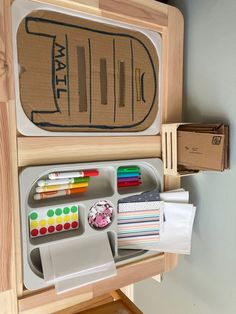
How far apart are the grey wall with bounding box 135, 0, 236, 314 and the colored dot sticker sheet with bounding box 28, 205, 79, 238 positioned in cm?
43

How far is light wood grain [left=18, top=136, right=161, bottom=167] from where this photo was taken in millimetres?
670

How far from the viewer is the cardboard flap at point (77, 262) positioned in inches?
27.7

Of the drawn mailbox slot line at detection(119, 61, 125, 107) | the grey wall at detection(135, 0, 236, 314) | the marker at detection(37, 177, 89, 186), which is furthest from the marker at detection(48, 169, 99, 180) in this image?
the grey wall at detection(135, 0, 236, 314)

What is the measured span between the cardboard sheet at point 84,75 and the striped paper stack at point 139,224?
249 millimetres

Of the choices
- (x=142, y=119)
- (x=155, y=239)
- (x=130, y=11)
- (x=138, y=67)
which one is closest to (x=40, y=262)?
(x=155, y=239)

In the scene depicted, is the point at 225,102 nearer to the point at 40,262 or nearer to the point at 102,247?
the point at 102,247

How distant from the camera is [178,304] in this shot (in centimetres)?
102

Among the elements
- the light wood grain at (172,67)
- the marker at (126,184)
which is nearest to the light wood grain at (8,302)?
the marker at (126,184)

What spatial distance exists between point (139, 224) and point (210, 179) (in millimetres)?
272

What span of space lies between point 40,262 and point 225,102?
2.30 feet

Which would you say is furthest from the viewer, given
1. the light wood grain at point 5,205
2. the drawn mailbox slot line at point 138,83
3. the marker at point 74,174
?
the drawn mailbox slot line at point 138,83

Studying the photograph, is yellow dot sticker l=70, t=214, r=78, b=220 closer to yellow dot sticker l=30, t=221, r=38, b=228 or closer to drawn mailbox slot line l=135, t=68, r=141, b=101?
yellow dot sticker l=30, t=221, r=38, b=228

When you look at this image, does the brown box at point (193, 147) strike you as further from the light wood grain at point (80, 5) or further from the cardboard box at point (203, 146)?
the light wood grain at point (80, 5)

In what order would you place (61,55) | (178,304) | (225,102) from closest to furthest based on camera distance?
(61,55) → (225,102) → (178,304)
